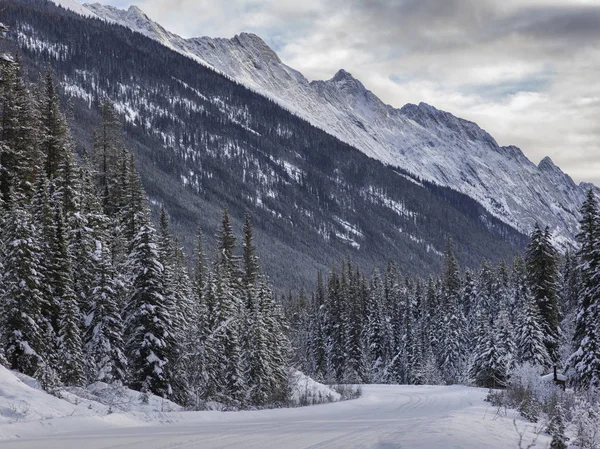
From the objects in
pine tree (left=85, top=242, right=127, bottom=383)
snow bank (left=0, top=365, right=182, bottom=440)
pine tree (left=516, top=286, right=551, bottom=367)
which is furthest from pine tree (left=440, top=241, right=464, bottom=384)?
snow bank (left=0, top=365, right=182, bottom=440)

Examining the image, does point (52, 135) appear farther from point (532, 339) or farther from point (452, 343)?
point (452, 343)

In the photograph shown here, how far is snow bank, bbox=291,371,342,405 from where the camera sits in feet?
113

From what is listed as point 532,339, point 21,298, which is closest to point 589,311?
point 532,339

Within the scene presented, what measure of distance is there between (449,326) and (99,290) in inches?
2050

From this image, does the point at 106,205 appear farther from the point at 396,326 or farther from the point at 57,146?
the point at 396,326

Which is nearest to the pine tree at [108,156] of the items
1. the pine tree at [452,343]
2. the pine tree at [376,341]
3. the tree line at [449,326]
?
the tree line at [449,326]

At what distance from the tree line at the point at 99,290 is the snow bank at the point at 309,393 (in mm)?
1276

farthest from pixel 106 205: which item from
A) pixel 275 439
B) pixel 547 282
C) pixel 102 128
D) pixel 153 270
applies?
pixel 547 282

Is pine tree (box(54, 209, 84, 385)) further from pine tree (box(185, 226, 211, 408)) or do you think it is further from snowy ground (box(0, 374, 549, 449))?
snowy ground (box(0, 374, 549, 449))

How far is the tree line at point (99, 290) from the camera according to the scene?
25.3 m

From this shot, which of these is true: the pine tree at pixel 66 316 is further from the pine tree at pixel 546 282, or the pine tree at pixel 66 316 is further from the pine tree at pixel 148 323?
the pine tree at pixel 546 282

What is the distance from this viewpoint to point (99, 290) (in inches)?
1134

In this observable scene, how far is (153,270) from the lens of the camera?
29.7 meters

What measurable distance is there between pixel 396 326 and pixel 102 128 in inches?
2196
